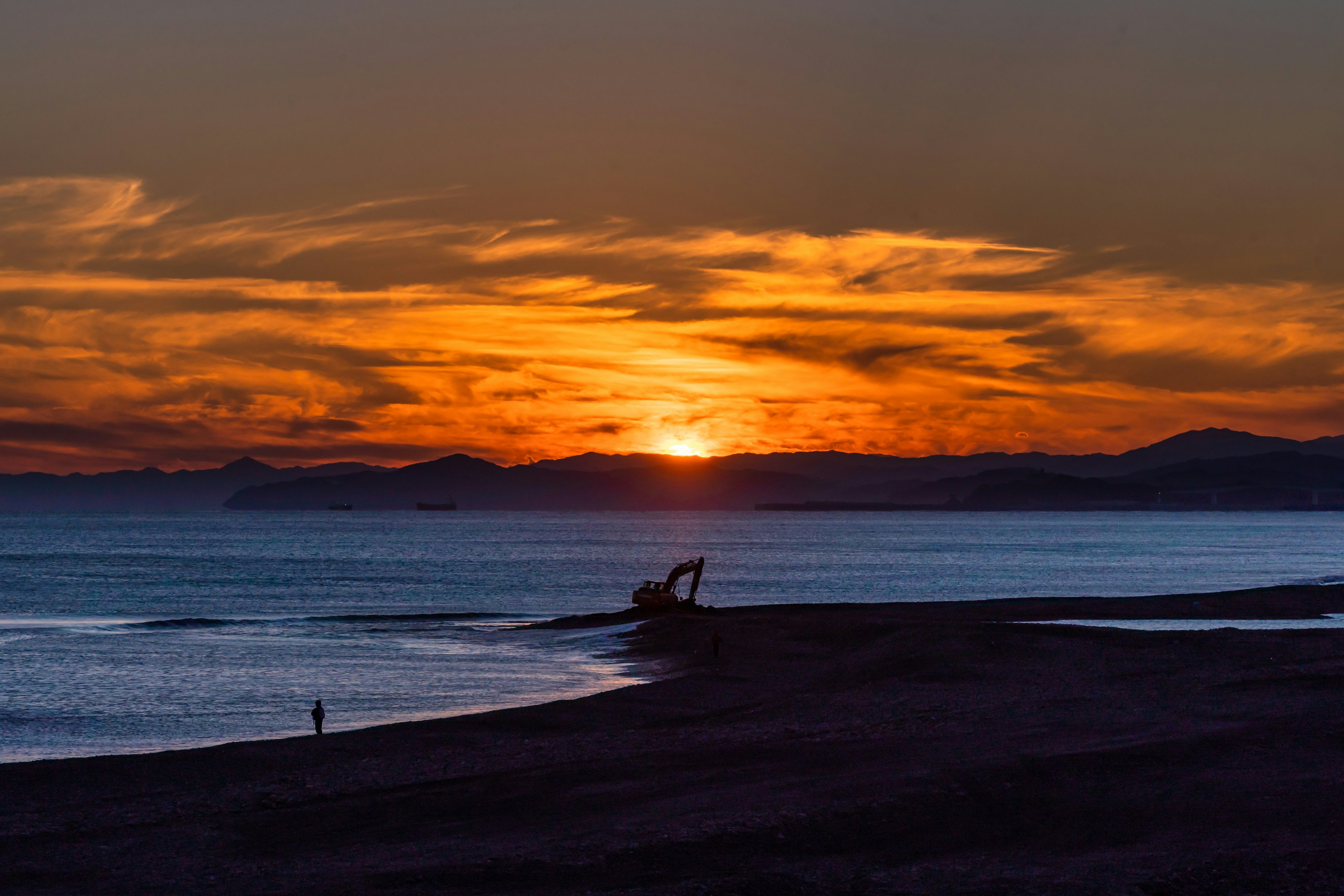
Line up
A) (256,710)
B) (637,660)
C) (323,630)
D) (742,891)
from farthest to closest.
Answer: (323,630) < (637,660) < (256,710) < (742,891)

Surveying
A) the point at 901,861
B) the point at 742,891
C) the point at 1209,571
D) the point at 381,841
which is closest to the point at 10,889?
the point at 381,841

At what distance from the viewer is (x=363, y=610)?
7294 centimetres

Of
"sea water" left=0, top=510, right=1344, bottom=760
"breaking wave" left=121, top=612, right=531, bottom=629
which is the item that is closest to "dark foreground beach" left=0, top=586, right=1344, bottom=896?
"sea water" left=0, top=510, right=1344, bottom=760

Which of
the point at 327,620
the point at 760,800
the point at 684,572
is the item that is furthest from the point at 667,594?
the point at 760,800

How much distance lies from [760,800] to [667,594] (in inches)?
1801

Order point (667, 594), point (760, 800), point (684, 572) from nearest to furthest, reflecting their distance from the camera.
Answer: point (760, 800) → point (667, 594) → point (684, 572)

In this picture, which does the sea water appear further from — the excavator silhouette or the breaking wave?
the excavator silhouette

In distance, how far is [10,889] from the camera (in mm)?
14109

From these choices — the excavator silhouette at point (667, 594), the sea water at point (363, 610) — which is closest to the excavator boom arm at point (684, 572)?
the excavator silhouette at point (667, 594)

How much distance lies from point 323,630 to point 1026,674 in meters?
38.0

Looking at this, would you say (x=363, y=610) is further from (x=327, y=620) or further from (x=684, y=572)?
(x=684, y=572)

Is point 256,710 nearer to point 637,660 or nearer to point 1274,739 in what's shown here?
point 637,660

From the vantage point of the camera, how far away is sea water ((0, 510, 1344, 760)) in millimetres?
33344

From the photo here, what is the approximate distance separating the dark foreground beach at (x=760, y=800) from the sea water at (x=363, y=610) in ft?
23.0
